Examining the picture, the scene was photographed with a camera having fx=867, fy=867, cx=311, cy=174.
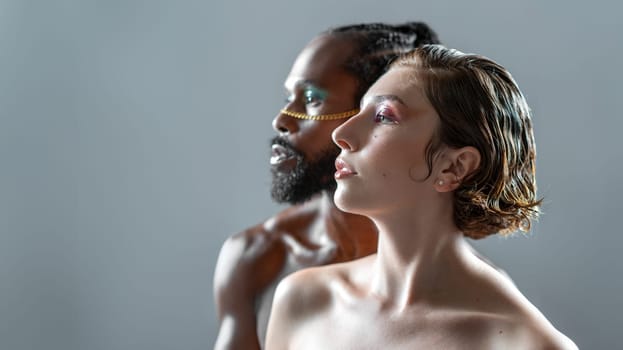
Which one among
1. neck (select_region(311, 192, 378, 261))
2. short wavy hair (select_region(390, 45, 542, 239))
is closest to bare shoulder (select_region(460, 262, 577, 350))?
short wavy hair (select_region(390, 45, 542, 239))

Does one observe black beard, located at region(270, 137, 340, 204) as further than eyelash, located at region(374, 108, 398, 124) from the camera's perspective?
Yes

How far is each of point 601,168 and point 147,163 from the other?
52.9 inches

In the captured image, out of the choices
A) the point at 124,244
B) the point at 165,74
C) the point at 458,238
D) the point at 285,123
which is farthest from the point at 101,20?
the point at 458,238

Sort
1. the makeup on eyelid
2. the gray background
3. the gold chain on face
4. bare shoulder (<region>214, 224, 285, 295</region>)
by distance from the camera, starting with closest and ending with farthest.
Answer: the makeup on eyelid, the gold chain on face, bare shoulder (<region>214, 224, 285, 295</region>), the gray background

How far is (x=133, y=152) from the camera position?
2.70m

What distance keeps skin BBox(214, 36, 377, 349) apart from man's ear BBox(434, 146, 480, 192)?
21.5 inches

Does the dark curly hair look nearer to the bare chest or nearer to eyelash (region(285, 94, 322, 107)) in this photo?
Result: eyelash (region(285, 94, 322, 107))

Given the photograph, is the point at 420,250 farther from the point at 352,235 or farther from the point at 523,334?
the point at 352,235

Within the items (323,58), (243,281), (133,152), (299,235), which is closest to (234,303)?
(243,281)

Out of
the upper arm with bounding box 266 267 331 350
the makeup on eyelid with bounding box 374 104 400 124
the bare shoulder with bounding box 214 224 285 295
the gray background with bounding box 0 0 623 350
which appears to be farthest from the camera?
the gray background with bounding box 0 0 623 350

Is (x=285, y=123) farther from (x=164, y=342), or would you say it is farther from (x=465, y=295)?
(x=164, y=342)

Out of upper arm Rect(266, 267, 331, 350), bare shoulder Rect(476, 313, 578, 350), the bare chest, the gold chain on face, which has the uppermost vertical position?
the gold chain on face

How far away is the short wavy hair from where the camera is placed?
1.41 meters

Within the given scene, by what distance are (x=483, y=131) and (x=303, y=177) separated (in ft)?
2.20
